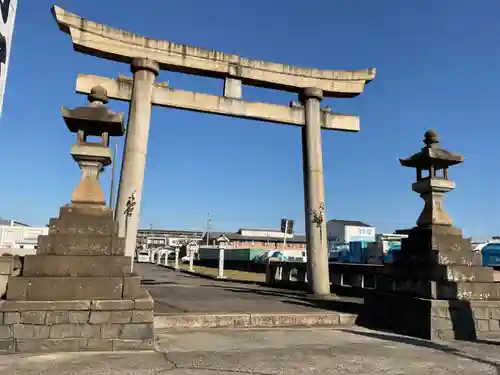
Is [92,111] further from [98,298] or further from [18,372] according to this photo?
[18,372]

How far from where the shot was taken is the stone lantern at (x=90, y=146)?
21.8 feet

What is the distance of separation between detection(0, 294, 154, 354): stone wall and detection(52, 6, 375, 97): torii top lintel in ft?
24.2

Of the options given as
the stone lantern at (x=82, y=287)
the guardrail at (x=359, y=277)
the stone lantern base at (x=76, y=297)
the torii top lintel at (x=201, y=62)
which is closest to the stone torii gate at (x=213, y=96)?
the torii top lintel at (x=201, y=62)

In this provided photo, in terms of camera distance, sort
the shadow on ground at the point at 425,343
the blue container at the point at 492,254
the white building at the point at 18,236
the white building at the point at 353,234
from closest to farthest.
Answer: the shadow on ground at the point at 425,343, the white building at the point at 18,236, the blue container at the point at 492,254, the white building at the point at 353,234

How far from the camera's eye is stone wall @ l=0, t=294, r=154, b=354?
5.37 m

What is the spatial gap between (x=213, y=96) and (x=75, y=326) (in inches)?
304

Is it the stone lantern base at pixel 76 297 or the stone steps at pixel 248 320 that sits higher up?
the stone lantern base at pixel 76 297

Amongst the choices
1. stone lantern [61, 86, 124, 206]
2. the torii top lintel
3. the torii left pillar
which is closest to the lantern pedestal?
A: the torii top lintel

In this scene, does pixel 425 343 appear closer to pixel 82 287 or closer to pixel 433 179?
pixel 433 179

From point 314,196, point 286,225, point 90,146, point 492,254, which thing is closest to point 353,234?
point 286,225

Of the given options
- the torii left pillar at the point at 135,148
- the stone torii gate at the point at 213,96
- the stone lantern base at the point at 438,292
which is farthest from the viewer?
the stone torii gate at the point at 213,96

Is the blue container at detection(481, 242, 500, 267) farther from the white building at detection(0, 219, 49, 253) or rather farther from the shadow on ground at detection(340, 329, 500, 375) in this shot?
the white building at detection(0, 219, 49, 253)

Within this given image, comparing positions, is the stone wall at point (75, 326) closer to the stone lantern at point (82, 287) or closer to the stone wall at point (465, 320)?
the stone lantern at point (82, 287)

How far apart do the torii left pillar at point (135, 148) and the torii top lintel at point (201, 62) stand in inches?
17.6
